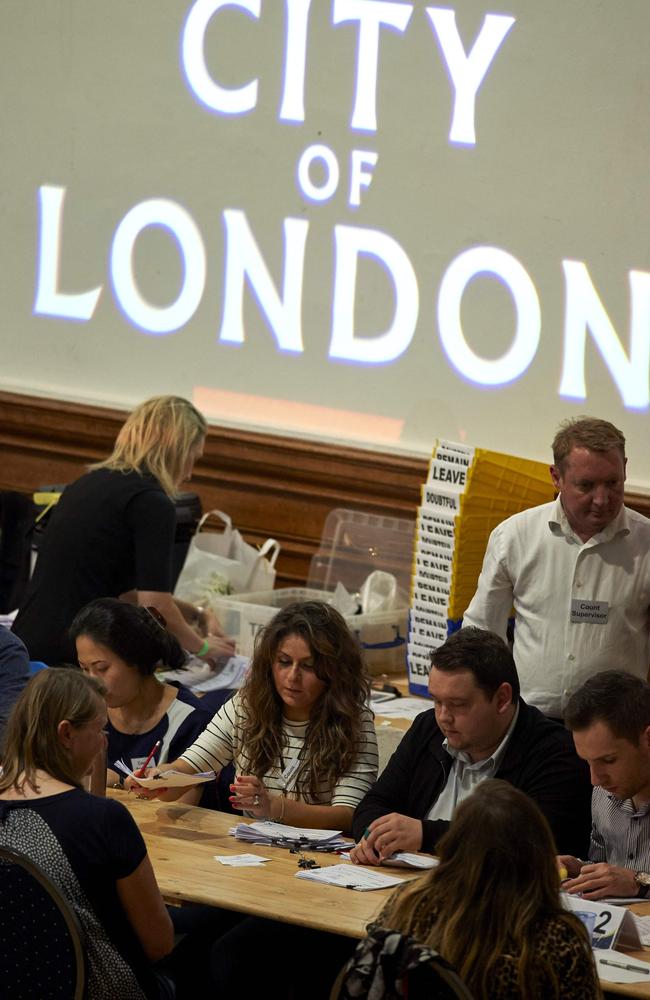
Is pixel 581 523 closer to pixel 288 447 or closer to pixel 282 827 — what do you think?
pixel 282 827

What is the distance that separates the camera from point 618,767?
3150 mm

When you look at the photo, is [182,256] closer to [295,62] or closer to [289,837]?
[295,62]

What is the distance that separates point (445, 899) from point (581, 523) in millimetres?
1817

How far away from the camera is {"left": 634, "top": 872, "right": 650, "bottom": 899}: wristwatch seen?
3.10 metres

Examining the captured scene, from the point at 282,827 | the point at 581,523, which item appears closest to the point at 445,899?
the point at 282,827

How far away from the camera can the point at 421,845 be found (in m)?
3.31

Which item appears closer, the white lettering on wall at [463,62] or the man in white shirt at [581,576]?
the man in white shirt at [581,576]

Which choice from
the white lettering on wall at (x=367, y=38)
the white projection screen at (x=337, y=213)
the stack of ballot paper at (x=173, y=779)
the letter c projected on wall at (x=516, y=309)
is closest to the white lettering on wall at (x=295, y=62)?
the white projection screen at (x=337, y=213)

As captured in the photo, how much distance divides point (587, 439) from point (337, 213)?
2520 millimetres

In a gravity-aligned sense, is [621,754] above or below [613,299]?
below

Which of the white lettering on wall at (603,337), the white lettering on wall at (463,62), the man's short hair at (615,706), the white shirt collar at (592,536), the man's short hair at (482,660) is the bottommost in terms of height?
the man's short hair at (615,706)

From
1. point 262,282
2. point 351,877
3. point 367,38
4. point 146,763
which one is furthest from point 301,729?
point 367,38

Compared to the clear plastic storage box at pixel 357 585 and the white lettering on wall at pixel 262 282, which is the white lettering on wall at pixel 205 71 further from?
the clear plastic storage box at pixel 357 585

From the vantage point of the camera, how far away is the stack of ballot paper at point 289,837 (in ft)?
11.0
